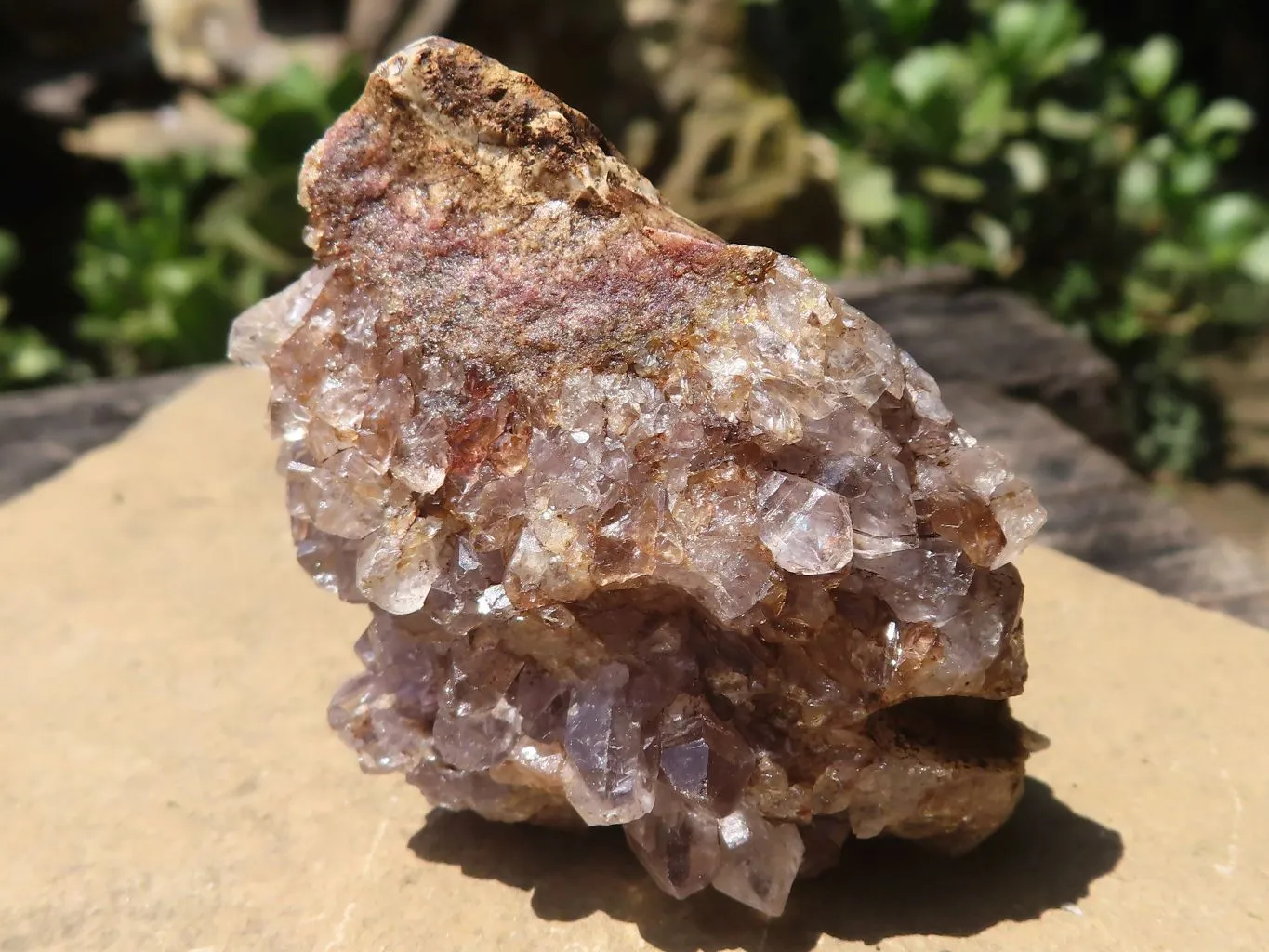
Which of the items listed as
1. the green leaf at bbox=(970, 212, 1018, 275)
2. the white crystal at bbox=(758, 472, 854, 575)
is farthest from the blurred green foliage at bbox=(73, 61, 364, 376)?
the white crystal at bbox=(758, 472, 854, 575)

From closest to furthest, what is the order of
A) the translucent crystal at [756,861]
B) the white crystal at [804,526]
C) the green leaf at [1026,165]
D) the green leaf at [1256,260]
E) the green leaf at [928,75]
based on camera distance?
the white crystal at [804,526] → the translucent crystal at [756,861] → the green leaf at [1256,260] → the green leaf at [928,75] → the green leaf at [1026,165]

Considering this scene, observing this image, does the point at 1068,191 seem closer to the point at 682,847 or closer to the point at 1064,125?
the point at 1064,125

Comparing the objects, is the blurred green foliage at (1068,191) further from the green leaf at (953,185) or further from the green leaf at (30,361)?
the green leaf at (30,361)

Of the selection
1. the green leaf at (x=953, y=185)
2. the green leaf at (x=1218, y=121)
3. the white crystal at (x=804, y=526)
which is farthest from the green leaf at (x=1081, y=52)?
the white crystal at (x=804, y=526)

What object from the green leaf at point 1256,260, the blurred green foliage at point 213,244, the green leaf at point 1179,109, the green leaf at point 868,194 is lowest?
the blurred green foliage at point 213,244

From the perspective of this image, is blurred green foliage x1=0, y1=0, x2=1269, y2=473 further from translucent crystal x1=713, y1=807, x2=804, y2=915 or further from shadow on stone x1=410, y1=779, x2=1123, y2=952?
translucent crystal x1=713, y1=807, x2=804, y2=915

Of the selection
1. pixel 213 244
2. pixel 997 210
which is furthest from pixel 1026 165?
pixel 213 244

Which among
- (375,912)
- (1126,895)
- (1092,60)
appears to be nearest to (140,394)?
(375,912)
